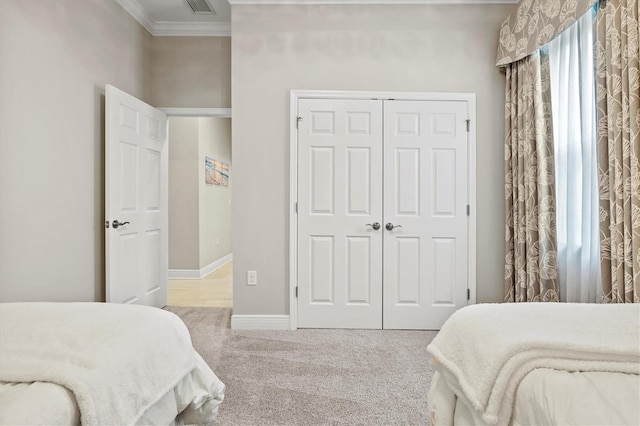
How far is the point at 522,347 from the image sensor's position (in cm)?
101

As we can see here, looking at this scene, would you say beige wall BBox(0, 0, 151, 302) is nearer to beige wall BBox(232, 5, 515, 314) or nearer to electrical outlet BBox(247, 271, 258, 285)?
beige wall BBox(232, 5, 515, 314)

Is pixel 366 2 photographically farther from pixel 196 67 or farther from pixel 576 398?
Result: pixel 576 398

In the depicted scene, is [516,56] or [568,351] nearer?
[568,351]

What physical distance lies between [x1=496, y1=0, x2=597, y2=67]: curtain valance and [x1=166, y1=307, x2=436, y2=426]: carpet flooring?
7.64 feet

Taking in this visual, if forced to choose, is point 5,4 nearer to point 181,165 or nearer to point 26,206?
point 26,206

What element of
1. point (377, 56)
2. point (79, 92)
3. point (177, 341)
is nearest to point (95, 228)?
point (79, 92)

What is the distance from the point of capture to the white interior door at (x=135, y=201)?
3.16m

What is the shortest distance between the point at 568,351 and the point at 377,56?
2.97 m

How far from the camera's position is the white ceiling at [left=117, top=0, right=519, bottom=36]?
3.42 m

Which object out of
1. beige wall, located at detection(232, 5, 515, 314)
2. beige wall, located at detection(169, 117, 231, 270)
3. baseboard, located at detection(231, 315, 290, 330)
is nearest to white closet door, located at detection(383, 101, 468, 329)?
beige wall, located at detection(232, 5, 515, 314)

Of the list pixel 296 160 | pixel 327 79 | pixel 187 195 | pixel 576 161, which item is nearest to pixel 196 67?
pixel 327 79

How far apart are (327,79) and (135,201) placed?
1.97 meters

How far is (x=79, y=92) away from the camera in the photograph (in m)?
2.94

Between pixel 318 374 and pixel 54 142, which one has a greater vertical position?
pixel 54 142
